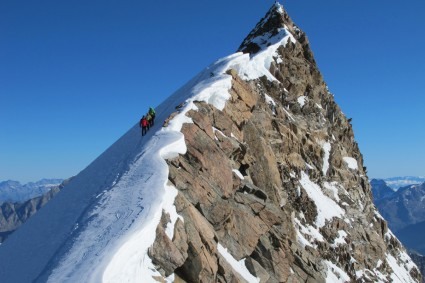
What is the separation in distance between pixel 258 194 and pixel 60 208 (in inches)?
569

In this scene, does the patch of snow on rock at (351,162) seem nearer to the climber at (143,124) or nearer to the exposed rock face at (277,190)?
the exposed rock face at (277,190)

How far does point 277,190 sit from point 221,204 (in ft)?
47.8

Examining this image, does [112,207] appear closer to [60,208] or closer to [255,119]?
[60,208]

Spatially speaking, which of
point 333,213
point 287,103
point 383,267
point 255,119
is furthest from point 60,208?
point 383,267

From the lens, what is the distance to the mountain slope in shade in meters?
18.2

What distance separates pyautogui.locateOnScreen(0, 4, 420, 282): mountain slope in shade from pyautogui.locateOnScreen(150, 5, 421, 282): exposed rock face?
0.42 ft

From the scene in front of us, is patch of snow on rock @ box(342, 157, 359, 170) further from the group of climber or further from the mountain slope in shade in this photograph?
the group of climber

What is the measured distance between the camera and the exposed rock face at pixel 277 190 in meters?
22.9

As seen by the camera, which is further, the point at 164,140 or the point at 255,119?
the point at 255,119

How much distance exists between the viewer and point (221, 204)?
2594 cm

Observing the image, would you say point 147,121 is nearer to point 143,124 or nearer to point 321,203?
point 143,124

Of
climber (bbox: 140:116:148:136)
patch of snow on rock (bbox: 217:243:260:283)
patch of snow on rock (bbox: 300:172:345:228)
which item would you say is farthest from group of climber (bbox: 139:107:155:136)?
patch of snow on rock (bbox: 300:172:345:228)

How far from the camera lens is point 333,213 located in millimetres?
51406

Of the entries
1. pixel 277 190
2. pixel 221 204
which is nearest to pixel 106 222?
pixel 221 204
